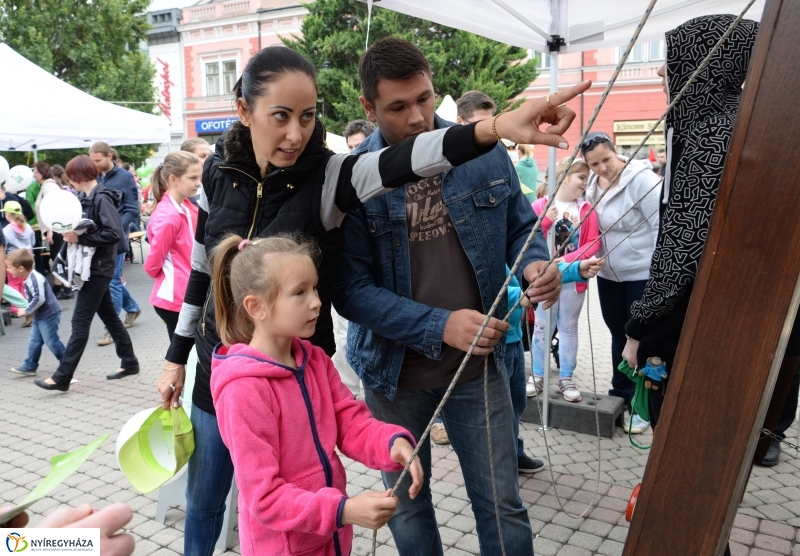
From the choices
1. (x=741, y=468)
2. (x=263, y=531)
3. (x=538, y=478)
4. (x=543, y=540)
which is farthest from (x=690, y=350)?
(x=538, y=478)

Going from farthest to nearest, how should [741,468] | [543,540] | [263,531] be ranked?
[543,540] < [263,531] < [741,468]

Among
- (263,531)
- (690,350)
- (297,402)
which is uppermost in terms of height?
(690,350)

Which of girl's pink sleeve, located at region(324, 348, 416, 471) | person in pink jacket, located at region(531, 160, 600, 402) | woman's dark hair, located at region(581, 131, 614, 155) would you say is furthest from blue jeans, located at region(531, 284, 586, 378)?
girl's pink sleeve, located at region(324, 348, 416, 471)

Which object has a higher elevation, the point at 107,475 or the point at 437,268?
the point at 437,268

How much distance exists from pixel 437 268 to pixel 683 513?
3.53 ft

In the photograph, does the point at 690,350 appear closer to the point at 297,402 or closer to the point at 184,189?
the point at 297,402

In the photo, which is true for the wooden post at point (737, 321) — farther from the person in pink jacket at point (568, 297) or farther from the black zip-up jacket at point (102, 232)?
the black zip-up jacket at point (102, 232)

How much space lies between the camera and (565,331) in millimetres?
4793

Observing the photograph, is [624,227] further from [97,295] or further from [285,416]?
[97,295]

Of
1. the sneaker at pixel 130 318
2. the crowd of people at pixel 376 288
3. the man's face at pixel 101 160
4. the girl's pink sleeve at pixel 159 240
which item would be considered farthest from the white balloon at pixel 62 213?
Answer: the crowd of people at pixel 376 288

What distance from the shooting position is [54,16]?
21.0 meters

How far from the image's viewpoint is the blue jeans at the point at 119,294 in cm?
786

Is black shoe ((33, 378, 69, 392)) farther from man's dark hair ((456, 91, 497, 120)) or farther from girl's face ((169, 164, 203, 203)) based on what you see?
man's dark hair ((456, 91, 497, 120))

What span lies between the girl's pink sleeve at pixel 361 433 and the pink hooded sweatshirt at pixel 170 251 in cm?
300
